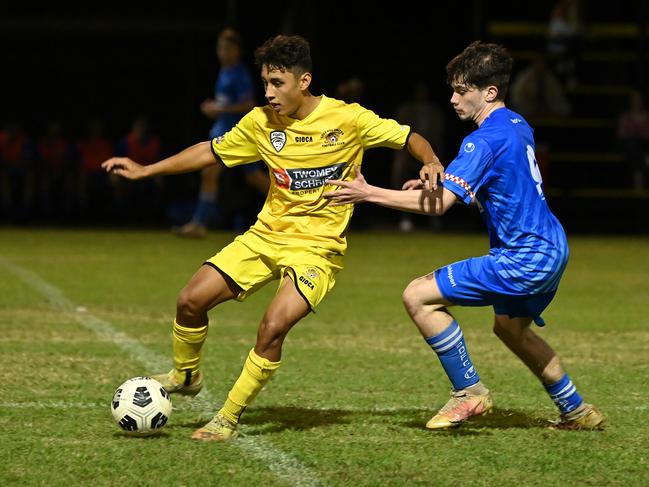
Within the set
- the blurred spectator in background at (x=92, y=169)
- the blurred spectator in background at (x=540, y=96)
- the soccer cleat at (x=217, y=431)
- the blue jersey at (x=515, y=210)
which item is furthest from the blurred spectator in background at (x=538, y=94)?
the soccer cleat at (x=217, y=431)

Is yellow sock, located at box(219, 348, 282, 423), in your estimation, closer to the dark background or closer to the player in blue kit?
the player in blue kit

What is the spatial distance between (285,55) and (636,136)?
13.8 m

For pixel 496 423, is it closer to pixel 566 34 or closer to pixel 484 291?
pixel 484 291

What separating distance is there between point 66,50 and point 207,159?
61.4 ft

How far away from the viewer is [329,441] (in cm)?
571

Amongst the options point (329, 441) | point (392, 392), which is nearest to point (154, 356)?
point (392, 392)

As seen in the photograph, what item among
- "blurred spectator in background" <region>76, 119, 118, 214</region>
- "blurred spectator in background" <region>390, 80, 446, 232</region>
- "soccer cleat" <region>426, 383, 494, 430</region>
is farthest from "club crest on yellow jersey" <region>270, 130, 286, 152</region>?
"blurred spectator in background" <region>76, 119, 118, 214</region>

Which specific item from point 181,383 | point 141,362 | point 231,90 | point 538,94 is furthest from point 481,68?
point 538,94

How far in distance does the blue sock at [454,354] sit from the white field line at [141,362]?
88cm

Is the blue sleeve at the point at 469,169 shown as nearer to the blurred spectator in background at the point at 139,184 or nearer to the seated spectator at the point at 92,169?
the blurred spectator in background at the point at 139,184

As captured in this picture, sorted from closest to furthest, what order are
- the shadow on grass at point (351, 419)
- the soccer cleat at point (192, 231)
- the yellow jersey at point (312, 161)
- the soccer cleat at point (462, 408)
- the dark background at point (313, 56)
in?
the soccer cleat at point (462, 408), the shadow on grass at point (351, 419), the yellow jersey at point (312, 161), the soccer cleat at point (192, 231), the dark background at point (313, 56)

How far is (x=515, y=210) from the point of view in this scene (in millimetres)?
5812

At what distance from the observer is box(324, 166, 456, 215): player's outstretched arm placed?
5.48m

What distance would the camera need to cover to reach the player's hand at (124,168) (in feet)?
20.5
